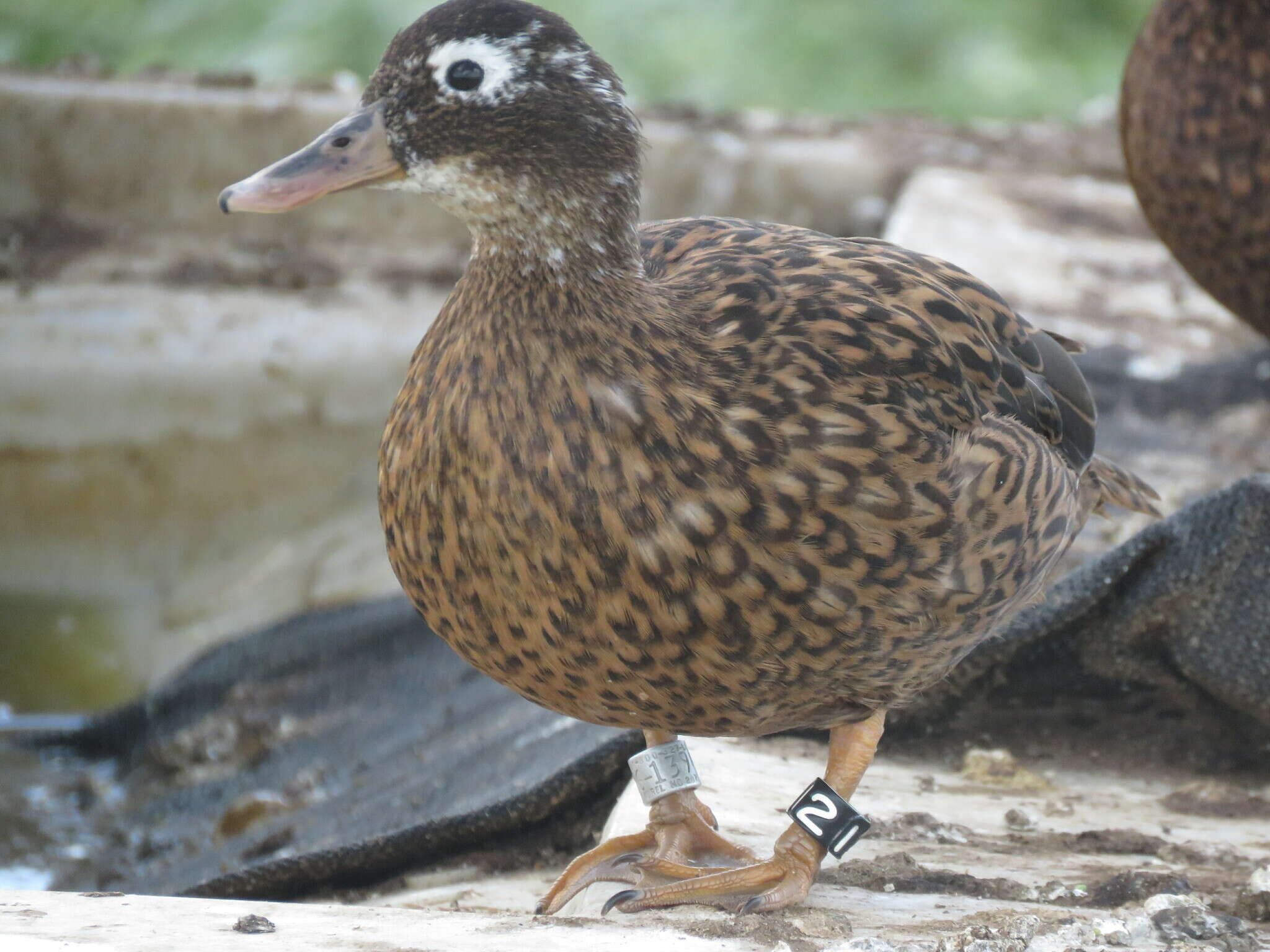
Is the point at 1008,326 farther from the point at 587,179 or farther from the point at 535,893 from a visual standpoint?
the point at 535,893

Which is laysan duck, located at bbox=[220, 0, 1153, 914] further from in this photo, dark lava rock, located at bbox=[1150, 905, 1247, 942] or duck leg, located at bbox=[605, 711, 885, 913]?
dark lava rock, located at bbox=[1150, 905, 1247, 942]

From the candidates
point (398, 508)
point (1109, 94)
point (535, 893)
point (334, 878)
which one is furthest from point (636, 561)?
point (1109, 94)

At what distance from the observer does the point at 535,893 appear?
7.95 feet

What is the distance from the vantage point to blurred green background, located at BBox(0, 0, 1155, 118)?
309 inches

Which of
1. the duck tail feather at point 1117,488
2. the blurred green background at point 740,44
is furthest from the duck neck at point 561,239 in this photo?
the blurred green background at point 740,44

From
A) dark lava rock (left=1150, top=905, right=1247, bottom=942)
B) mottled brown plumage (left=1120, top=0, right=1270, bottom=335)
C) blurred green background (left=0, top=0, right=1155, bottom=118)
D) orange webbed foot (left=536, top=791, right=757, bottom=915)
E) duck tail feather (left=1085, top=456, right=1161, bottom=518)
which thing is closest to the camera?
dark lava rock (left=1150, top=905, right=1247, bottom=942)

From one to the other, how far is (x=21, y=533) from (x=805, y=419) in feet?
11.9

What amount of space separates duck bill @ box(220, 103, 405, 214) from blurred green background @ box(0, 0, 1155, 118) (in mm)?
5931

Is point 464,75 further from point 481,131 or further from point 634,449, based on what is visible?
point 634,449

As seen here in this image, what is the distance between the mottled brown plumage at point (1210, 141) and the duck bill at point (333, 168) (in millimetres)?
2344

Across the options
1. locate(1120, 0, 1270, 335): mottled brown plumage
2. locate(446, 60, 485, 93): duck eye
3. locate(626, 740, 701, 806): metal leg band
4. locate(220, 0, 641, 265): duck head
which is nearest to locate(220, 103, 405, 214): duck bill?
locate(220, 0, 641, 265): duck head

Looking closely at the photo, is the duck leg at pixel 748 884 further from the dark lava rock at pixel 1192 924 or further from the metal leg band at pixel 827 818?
the dark lava rock at pixel 1192 924

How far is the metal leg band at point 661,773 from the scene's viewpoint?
223cm

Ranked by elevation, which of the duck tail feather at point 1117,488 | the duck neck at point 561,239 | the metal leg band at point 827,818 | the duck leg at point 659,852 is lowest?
the duck leg at point 659,852
